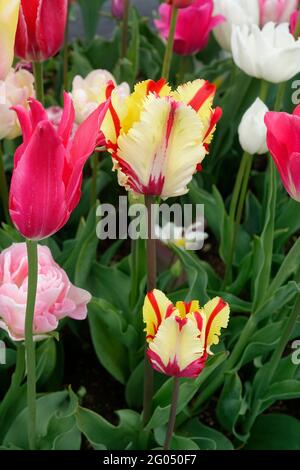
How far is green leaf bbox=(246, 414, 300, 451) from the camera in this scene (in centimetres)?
92

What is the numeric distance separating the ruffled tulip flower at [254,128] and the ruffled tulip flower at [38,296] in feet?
0.86

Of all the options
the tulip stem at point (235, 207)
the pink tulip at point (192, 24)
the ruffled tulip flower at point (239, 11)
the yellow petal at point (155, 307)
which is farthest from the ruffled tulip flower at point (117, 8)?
the yellow petal at point (155, 307)

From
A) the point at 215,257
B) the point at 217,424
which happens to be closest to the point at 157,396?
the point at 217,424

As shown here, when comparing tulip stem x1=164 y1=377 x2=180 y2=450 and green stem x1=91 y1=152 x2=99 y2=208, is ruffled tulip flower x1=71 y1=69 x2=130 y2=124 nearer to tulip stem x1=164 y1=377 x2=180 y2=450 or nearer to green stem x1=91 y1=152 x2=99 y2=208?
green stem x1=91 y1=152 x2=99 y2=208

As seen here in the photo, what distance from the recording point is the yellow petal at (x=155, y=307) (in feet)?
1.79

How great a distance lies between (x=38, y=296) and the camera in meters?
0.63

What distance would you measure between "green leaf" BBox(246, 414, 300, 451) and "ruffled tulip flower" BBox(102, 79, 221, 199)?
0.49m

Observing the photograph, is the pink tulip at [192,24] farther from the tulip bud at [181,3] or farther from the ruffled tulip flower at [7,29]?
the ruffled tulip flower at [7,29]

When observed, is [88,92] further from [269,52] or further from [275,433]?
[275,433]

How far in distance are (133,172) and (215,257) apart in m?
0.72

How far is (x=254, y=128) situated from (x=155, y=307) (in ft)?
0.99

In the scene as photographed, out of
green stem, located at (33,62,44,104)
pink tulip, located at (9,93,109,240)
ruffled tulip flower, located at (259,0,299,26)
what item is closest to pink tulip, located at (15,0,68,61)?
green stem, located at (33,62,44,104)

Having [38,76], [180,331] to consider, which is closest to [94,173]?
[38,76]
